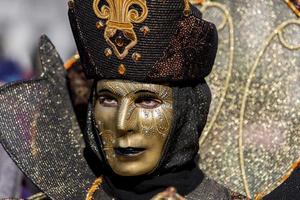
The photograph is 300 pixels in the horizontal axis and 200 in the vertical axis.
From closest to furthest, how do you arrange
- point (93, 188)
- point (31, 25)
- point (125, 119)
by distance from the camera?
point (125, 119)
point (93, 188)
point (31, 25)

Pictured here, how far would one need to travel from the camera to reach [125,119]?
2.62 m

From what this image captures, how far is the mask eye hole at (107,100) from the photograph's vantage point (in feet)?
8.80

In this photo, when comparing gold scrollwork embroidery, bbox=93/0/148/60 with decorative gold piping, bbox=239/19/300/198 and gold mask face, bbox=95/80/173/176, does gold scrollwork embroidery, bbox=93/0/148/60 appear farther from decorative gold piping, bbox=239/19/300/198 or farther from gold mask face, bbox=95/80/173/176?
decorative gold piping, bbox=239/19/300/198

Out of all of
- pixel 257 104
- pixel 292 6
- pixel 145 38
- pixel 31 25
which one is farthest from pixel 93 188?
pixel 31 25

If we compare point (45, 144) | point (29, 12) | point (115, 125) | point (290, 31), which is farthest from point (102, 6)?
point (29, 12)

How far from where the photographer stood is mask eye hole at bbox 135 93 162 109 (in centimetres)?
265

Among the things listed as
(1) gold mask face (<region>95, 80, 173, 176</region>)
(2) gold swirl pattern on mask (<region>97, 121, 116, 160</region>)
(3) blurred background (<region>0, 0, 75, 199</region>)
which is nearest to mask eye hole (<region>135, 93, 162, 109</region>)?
(1) gold mask face (<region>95, 80, 173, 176</region>)

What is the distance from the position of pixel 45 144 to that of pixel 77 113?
223 mm

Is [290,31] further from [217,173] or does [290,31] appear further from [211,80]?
[217,173]

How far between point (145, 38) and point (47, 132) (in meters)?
0.51

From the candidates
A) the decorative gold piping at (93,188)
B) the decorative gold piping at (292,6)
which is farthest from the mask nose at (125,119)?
the decorative gold piping at (292,6)

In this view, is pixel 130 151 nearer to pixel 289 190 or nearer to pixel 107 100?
pixel 107 100

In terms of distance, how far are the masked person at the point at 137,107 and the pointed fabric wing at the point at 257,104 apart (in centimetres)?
21

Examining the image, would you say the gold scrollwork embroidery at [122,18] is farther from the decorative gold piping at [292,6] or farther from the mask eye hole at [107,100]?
the decorative gold piping at [292,6]
